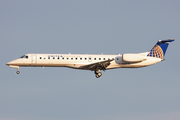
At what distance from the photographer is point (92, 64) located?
44531mm

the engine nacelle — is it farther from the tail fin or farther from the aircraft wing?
the tail fin

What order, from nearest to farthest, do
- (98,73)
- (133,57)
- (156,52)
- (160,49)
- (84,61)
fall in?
(84,61) < (98,73) < (133,57) < (156,52) < (160,49)

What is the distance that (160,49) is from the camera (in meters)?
49.6

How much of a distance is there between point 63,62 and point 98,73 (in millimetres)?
5214

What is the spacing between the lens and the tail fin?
4925 centimetres

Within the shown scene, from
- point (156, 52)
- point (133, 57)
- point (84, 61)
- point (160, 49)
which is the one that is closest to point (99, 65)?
point (84, 61)

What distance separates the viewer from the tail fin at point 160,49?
49.3 m

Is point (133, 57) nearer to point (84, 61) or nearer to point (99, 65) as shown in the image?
point (99, 65)

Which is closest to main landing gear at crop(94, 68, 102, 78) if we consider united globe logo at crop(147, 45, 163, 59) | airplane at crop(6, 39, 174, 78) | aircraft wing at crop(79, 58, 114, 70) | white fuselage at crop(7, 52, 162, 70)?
airplane at crop(6, 39, 174, 78)

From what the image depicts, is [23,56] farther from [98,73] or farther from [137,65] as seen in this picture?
[137,65]

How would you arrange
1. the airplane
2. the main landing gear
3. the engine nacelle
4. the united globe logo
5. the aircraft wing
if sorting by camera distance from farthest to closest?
the united globe logo < the engine nacelle < the main landing gear < the airplane < the aircraft wing

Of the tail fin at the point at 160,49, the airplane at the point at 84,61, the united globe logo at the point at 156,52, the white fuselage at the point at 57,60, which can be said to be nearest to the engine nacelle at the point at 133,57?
the airplane at the point at 84,61

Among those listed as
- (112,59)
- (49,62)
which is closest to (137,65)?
(112,59)

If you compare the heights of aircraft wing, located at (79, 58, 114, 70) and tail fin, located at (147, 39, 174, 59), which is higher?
tail fin, located at (147, 39, 174, 59)
